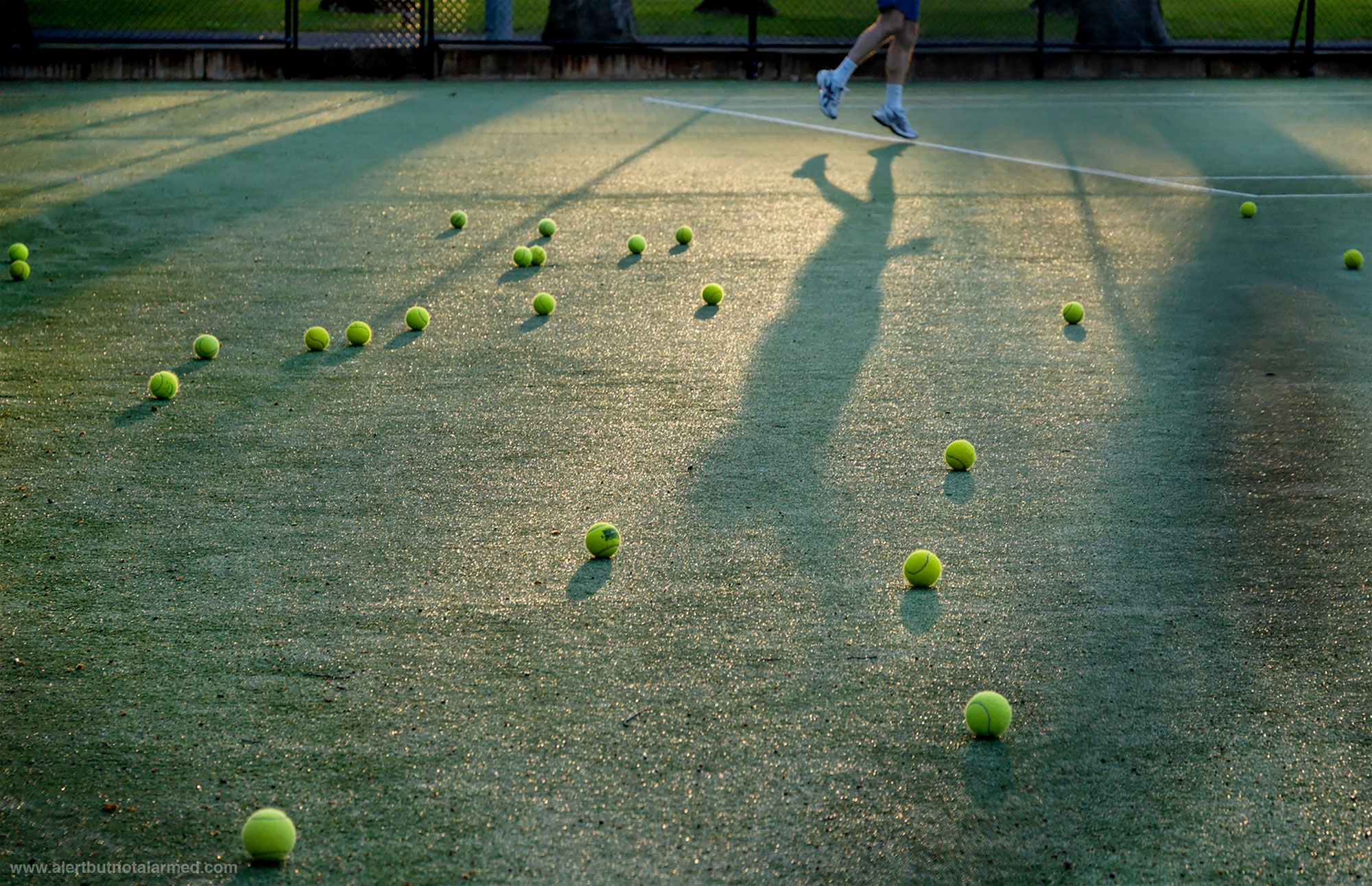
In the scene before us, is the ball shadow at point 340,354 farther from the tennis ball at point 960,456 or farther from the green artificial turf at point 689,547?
the tennis ball at point 960,456

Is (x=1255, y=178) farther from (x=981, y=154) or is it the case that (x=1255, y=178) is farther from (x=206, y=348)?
(x=206, y=348)

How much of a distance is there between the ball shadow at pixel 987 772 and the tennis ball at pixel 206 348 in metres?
3.87

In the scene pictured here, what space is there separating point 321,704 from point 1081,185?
7881mm

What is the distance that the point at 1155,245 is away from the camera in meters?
Answer: 7.67

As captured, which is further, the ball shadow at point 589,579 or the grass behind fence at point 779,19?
the grass behind fence at point 779,19

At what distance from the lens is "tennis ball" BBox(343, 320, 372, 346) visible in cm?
569

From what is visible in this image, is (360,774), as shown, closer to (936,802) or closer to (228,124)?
(936,802)

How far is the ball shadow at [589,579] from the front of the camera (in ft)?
11.3

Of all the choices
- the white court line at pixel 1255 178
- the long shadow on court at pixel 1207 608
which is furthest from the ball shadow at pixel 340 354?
the white court line at pixel 1255 178

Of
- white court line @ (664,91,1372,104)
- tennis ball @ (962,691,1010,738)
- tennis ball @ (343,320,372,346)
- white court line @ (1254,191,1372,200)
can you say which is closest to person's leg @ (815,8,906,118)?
white court line @ (664,91,1372,104)

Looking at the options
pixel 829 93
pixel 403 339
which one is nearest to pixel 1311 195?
pixel 829 93

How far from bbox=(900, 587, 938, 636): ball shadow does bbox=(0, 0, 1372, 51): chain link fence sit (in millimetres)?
11836

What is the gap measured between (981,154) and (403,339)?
6393 mm

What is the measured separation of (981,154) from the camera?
35.2ft
